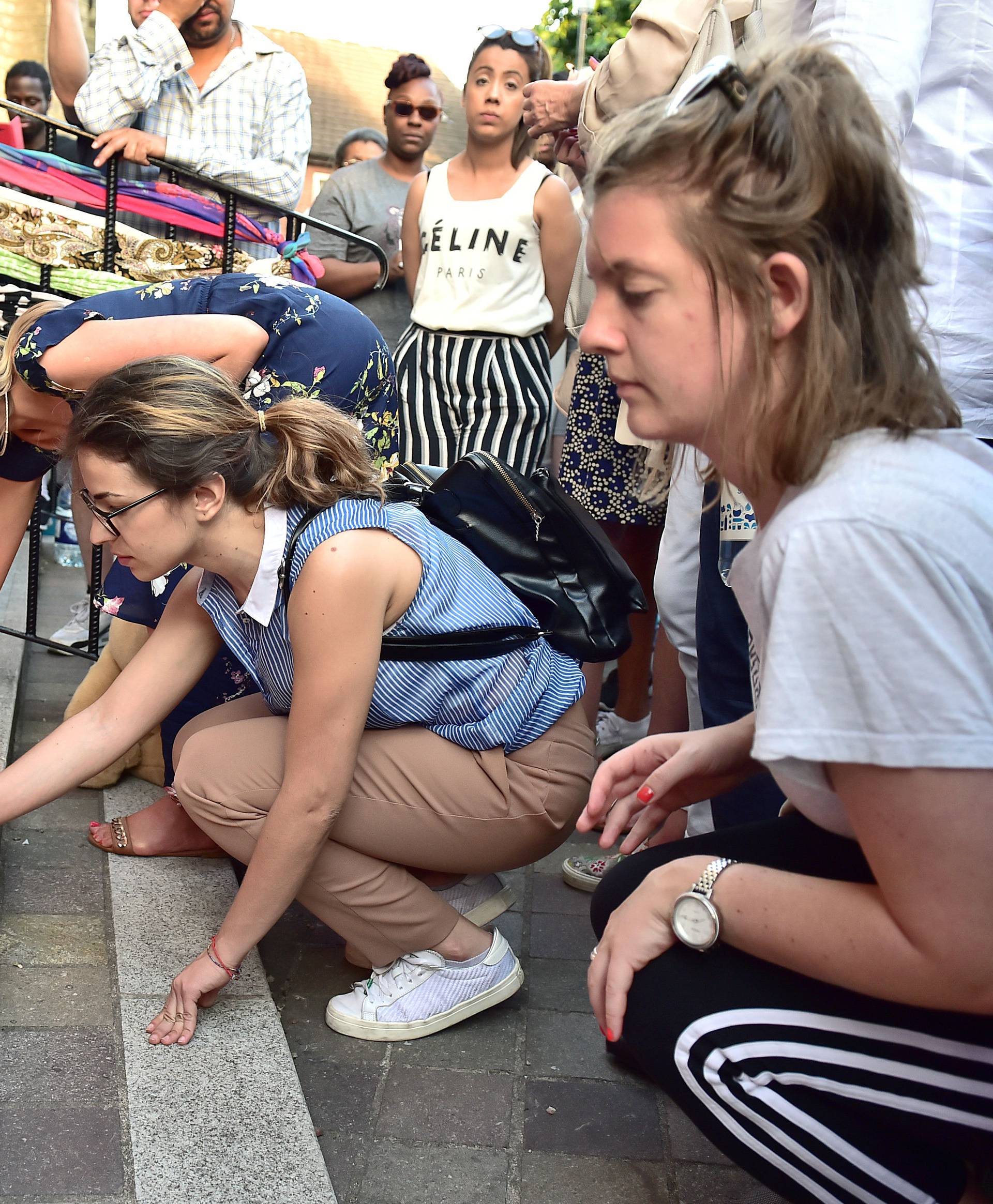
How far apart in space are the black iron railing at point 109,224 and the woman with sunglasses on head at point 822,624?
2919 mm

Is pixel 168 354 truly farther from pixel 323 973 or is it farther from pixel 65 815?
pixel 323 973

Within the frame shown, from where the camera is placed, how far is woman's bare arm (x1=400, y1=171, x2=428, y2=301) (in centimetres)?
450

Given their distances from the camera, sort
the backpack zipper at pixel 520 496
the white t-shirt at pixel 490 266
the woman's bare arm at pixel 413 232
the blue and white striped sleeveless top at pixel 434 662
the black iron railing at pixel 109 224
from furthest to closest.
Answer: the woman's bare arm at pixel 413 232, the white t-shirt at pixel 490 266, the black iron railing at pixel 109 224, the backpack zipper at pixel 520 496, the blue and white striped sleeveless top at pixel 434 662

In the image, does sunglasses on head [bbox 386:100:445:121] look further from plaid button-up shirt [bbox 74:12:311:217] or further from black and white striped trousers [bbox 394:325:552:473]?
black and white striped trousers [bbox 394:325:552:473]

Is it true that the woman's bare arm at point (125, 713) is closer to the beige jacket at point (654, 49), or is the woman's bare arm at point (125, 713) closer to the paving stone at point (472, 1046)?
the paving stone at point (472, 1046)

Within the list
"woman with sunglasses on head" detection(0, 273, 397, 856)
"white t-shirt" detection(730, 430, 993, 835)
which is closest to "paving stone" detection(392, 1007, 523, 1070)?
"woman with sunglasses on head" detection(0, 273, 397, 856)

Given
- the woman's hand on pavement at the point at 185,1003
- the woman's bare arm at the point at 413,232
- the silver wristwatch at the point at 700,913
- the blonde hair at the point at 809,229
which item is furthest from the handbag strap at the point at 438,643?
the woman's bare arm at the point at 413,232

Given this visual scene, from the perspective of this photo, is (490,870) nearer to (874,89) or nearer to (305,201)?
(874,89)

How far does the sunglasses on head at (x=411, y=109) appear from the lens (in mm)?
5520

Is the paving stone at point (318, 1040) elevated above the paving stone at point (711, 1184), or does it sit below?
below

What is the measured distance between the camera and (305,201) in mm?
26719

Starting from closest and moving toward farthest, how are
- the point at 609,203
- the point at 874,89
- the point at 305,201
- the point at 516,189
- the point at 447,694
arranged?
the point at 609,203 → the point at 874,89 → the point at 447,694 → the point at 516,189 → the point at 305,201

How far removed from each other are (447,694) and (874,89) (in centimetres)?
138

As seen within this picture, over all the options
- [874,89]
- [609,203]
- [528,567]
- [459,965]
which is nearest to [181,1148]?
[459,965]
